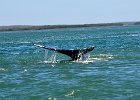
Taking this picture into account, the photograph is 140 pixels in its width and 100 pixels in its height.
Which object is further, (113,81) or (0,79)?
(0,79)

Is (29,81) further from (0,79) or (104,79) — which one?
(104,79)

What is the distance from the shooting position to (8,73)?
1098 inches

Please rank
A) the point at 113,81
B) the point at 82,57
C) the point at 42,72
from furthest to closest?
the point at 82,57 < the point at 42,72 < the point at 113,81

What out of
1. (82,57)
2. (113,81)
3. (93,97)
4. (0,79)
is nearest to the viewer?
(93,97)

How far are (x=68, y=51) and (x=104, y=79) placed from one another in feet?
41.5

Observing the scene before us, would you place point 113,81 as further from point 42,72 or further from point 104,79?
point 42,72

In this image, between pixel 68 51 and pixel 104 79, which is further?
pixel 68 51

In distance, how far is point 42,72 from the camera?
27.6m

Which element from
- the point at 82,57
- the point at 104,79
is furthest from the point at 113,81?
the point at 82,57

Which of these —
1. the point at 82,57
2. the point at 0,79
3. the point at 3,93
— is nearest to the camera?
the point at 3,93

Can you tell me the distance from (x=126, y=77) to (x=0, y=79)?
7388 millimetres

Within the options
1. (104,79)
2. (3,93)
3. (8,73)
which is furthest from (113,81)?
(8,73)

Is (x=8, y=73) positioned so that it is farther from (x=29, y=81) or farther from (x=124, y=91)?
(x=124, y=91)

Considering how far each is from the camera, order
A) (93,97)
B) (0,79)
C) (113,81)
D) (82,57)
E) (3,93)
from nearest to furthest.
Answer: (93,97), (3,93), (113,81), (0,79), (82,57)
